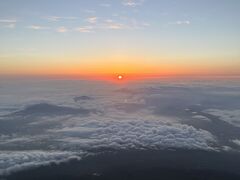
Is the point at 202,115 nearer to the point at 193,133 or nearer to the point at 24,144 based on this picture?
the point at 193,133

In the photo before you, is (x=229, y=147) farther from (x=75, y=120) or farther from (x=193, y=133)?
(x=75, y=120)

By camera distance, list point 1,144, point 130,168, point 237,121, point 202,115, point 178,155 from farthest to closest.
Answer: point 202,115 → point 237,121 → point 1,144 → point 178,155 → point 130,168

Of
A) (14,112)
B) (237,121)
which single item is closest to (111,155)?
(237,121)

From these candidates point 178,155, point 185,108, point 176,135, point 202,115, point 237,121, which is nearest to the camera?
point 178,155

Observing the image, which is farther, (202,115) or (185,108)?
(185,108)

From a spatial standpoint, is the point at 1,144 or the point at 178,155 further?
the point at 1,144

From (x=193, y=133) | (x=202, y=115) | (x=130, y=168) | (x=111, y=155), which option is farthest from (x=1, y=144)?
(x=202, y=115)
